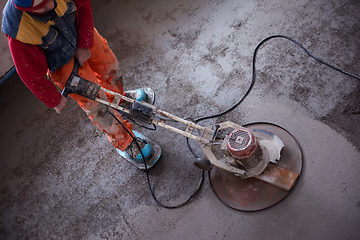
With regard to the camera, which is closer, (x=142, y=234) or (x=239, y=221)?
(x=239, y=221)

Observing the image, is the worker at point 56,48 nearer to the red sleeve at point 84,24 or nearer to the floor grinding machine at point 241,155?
the red sleeve at point 84,24

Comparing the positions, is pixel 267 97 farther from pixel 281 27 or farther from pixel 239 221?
pixel 239 221

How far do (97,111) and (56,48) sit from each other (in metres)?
0.59

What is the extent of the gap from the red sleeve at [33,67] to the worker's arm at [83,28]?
0.29 meters

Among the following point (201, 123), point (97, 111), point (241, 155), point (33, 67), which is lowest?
point (201, 123)

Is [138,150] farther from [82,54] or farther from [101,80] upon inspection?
[82,54]

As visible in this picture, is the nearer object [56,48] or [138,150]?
[56,48]

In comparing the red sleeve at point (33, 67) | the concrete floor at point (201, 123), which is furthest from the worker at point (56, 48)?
the concrete floor at point (201, 123)

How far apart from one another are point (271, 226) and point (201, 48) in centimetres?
199

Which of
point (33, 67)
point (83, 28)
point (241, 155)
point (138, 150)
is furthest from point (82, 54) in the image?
point (241, 155)

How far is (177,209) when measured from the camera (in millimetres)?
2529

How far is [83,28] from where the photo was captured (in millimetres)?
2117

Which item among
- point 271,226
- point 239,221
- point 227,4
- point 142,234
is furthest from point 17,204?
point 227,4

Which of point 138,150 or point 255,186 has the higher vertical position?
point 138,150
